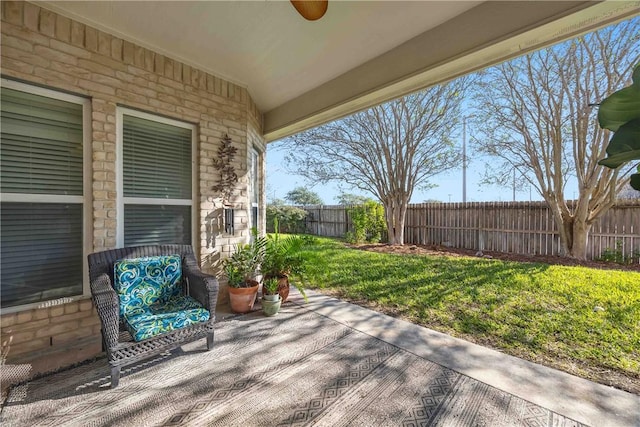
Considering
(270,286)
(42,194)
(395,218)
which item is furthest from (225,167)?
(395,218)

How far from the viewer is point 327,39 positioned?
2.82 m

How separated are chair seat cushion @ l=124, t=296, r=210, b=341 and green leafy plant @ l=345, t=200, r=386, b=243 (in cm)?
686

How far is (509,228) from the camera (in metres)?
7.04

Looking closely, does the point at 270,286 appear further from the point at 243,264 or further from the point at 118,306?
the point at 118,306

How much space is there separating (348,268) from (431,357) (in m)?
3.20

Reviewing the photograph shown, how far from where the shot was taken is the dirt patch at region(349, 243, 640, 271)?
538 centimetres

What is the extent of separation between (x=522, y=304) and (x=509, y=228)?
4365 millimetres

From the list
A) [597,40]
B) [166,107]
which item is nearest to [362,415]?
[166,107]

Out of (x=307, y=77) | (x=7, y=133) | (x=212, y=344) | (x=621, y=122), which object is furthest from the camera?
(x=307, y=77)

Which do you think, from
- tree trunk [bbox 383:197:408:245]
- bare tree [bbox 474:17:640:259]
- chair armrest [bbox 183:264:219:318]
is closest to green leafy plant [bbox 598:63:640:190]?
chair armrest [bbox 183:264:219:318]

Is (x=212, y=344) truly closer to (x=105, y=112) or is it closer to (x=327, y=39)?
(x=105, y=112)

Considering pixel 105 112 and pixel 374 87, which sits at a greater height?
pixel 374 87

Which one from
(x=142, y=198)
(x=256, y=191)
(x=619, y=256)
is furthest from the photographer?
(x=619, y=256)

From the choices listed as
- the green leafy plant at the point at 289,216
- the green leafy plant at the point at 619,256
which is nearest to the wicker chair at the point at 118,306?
the green leafy plant at the point at 619,256
